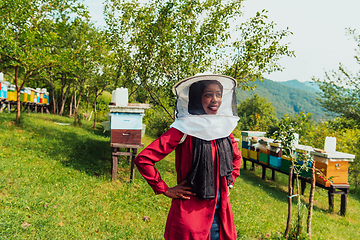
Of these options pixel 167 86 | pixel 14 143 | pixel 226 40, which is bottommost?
pixel 14 143

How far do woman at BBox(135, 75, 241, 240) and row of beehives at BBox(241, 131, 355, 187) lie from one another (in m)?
2.14

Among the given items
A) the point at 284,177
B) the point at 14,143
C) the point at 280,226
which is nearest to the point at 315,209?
the point at 280,226

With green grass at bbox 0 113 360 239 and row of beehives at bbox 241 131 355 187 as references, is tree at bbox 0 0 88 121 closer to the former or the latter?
green grass at bbox 0 113 360 239

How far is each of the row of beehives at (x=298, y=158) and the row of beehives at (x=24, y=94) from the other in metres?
10.4

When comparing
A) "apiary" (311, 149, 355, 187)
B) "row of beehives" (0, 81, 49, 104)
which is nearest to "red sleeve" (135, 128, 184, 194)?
"apiary" (311, 149, 355, 187)

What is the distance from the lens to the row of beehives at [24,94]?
10.0 m

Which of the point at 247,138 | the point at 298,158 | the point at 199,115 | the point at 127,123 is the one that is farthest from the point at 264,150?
the point at 199,115

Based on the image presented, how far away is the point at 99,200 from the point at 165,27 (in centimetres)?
498

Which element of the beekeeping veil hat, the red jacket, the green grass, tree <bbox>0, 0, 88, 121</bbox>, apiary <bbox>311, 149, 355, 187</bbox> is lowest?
the green grass

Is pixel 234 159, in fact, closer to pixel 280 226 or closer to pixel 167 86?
pixel 280 226

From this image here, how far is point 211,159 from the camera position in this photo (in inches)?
69.0

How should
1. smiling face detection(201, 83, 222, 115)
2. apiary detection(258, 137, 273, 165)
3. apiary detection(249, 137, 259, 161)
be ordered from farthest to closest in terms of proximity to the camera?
apiary detection(249, 137, 259, 161) < apiary detection(258, 137, 273, 165) < smiling face detection(201, 83, 222, 115)

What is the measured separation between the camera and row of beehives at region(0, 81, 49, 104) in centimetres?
1001

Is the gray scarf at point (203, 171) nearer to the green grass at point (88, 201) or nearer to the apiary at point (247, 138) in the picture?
the green grass at point (88, 201)
